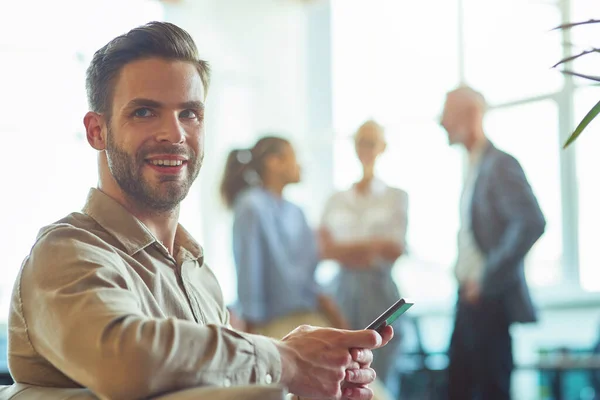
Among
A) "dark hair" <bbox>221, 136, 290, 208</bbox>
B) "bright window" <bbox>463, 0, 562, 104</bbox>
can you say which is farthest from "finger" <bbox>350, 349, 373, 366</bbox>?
"bright window" <bbox>463, 0, 562, 104</bbox>

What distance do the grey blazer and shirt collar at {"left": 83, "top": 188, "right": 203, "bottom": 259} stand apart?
8.93ft

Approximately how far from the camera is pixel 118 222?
1.41 meters

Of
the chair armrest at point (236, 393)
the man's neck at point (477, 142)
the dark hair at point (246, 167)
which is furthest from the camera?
the dark hair at point (246, 167)

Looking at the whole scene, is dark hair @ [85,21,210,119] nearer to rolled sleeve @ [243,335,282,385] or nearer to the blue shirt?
rolled sleeve @ [243,335,282,385]

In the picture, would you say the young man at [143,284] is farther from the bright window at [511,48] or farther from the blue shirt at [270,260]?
the bright window at [511,48]

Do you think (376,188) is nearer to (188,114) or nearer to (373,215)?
(373,215)

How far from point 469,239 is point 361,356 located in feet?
9.25

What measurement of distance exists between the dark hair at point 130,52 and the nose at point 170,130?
96 mm

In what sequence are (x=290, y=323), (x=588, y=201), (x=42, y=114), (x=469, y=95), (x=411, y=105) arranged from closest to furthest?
(x=469, y=95) → (x=290, y=323) → (x=588, y=201) → (x=42, y=114) → (x=411, y=105)

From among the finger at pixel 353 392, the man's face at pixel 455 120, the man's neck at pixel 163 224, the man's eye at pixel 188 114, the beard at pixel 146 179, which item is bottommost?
the finger at pixel 353 392

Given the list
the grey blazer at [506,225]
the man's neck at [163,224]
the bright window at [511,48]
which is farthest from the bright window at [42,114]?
the man's neck at [163,224]

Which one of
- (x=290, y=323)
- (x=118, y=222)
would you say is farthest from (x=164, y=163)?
(x=290, y=323)

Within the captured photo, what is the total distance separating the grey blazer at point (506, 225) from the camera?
388 centimetres

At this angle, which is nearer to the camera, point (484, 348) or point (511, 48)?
point (484, 348)
